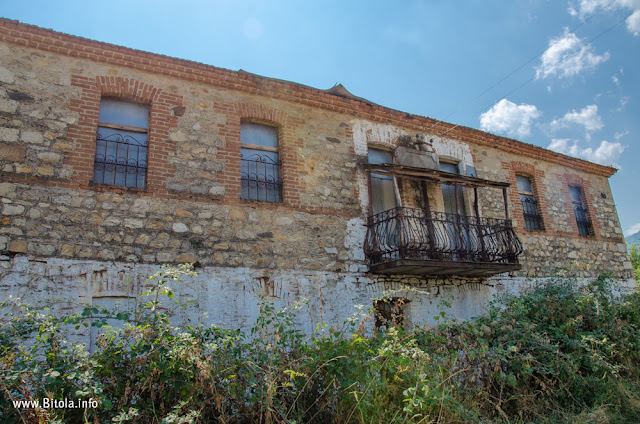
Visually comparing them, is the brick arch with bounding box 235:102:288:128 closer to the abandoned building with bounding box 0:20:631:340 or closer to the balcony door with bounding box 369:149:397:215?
the abandoned building with bounding box 0:20:631:340

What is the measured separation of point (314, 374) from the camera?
4457 mm

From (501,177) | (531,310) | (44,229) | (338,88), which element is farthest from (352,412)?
(501,177)

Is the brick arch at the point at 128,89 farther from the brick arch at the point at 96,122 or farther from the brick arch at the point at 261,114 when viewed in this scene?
the brick arch at the point at 261,114

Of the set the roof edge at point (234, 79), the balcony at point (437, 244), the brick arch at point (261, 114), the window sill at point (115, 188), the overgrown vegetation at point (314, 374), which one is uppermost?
the roof edge at point (234, 79)

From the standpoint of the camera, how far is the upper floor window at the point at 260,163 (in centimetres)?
795

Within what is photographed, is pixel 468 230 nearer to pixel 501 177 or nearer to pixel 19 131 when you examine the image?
pixel 501 177

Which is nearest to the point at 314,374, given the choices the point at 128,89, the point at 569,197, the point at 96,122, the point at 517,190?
the point at 96,122

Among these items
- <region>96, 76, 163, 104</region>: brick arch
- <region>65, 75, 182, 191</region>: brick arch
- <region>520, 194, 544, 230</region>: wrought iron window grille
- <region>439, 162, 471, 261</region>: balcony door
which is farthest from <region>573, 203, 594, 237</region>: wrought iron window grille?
<region>96, 76, 163, 104</region>: brick arch

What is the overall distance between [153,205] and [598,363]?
6.47 meters

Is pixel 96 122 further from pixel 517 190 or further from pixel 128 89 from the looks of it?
pixel 517 190

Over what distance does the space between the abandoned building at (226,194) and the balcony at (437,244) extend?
4 cm

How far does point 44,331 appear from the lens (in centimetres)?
405

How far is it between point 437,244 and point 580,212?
6.17 m

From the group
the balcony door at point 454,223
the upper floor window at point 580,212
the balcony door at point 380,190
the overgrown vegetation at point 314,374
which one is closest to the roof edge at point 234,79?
the balcony door at point 380,190
